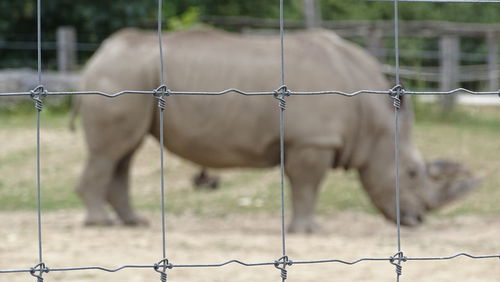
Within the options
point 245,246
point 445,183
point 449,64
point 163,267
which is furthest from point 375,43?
point 163,267

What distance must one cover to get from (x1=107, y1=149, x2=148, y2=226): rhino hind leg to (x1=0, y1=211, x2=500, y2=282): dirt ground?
268mm

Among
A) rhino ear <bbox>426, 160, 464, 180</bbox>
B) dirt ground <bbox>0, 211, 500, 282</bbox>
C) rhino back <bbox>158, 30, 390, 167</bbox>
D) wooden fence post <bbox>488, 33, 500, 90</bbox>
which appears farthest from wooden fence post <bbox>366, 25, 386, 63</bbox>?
rhino back <bbox>158, 30, 390, 167</bbox>

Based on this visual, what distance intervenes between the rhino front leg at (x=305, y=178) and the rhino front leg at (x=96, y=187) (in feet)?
5.09

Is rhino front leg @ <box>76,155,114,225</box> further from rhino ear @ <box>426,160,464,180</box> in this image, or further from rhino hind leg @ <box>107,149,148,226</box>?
rhino ear @ <box>426,160,464,180</box>

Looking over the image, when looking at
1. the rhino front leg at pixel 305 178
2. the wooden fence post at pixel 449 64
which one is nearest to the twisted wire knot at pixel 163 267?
the rhino front leg at pixel 305 178

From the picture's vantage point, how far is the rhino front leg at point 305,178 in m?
8.98

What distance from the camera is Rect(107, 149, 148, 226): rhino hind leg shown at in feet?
31.6

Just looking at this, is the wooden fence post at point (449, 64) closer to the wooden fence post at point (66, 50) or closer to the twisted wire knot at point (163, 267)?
the wooden fence post at point (66, 50)

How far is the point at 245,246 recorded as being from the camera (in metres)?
7.53

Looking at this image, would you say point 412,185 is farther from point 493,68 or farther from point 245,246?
point 493,68

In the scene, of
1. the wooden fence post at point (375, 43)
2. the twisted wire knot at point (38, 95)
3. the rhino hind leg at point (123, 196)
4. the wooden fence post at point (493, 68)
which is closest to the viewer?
the twisted wire knot at point (38, 95)

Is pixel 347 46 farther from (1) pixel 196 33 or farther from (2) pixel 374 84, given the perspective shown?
(1) pixel 196 33

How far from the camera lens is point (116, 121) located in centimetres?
902

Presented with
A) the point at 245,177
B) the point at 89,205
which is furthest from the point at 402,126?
the point at 245,177
